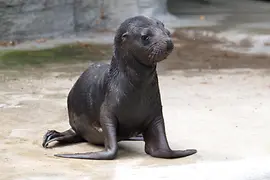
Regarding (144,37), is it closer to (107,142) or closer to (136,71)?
(136,71)

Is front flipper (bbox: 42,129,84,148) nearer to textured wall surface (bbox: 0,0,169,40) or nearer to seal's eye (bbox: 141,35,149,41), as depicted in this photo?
seal's eye (bbox: 141,35,149,41)

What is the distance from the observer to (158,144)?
5.31 m

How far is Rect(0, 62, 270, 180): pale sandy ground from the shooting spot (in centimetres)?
466

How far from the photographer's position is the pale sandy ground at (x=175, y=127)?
15.3 feet

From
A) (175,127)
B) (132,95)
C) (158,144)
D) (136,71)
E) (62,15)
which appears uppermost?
(136,71)

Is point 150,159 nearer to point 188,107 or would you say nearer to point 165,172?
point 165,172

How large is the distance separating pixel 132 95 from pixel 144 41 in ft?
1.38

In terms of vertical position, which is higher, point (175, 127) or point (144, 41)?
point (144, 41)

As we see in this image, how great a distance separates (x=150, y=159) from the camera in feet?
17.2

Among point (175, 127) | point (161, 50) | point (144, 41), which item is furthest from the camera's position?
point (175, 127)

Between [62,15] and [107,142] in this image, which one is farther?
[62,15]

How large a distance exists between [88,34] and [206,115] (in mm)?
5578

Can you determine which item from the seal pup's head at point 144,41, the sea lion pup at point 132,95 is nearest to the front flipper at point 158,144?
the sea lion pup at point 132,95

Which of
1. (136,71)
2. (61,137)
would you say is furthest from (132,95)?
(61,137)
